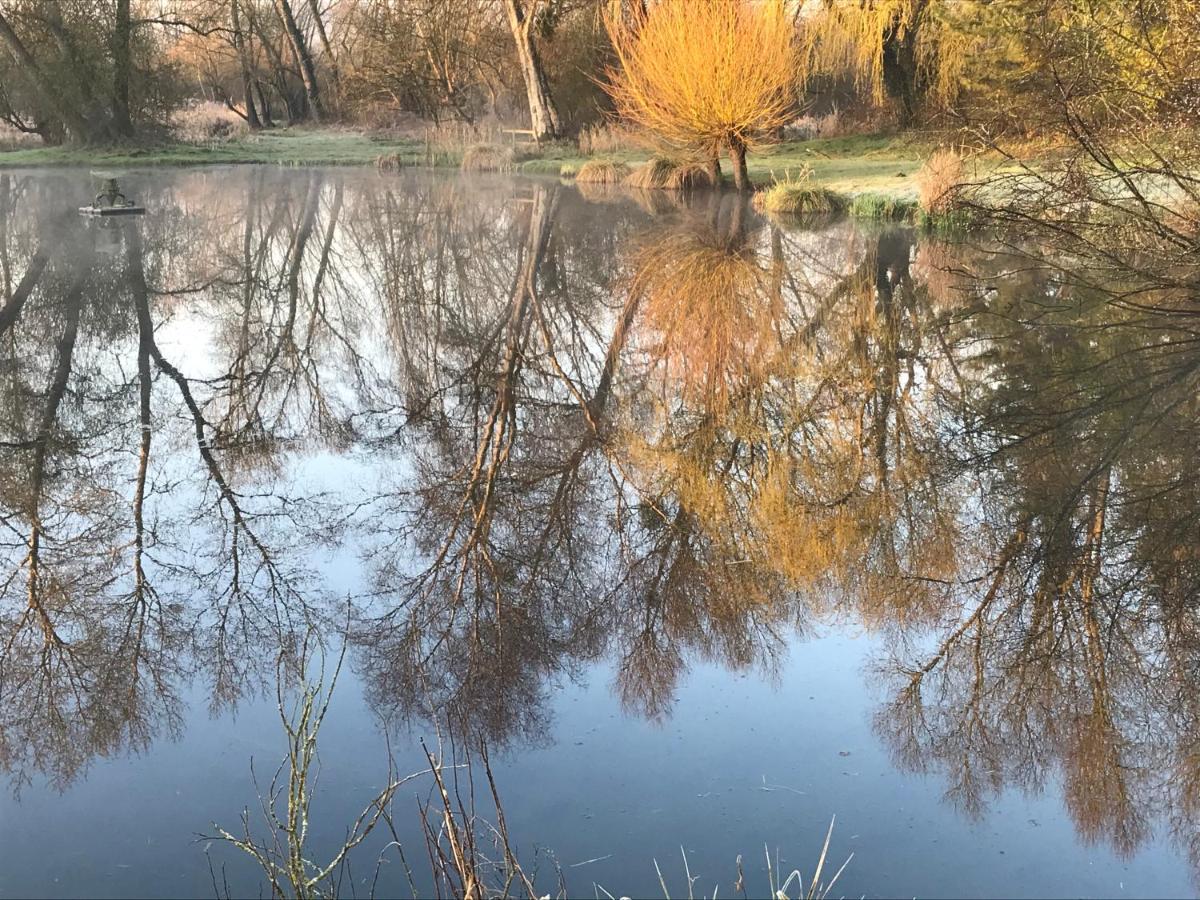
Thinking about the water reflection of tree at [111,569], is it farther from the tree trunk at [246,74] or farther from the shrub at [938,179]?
the tree trunk at [246,74]

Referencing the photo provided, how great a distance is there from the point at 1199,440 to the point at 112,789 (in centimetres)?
536

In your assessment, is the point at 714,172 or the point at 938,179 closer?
the point at 938,179

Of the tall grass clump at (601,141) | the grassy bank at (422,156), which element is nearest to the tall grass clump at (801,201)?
the grassy bank at (422,156)

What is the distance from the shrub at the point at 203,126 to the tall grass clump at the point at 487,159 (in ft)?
28.8

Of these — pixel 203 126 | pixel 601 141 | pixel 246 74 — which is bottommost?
pixel 601 141

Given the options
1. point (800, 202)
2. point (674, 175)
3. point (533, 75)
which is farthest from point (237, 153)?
point (800, 202)

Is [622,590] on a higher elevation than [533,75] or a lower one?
lower

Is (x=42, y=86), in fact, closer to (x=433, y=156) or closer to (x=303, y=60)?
(x=433, y=156)

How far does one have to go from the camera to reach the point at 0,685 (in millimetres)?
3559

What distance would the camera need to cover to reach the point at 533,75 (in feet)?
85.1

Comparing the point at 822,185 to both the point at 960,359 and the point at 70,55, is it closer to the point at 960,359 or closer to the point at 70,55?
the point at 960,359

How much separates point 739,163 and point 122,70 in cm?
1618

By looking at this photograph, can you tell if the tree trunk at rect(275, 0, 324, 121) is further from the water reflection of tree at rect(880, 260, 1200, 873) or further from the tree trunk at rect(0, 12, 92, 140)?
the water reflection of tree at rect(880, 260, 1200, 873)

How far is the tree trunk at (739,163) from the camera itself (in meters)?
17.8
